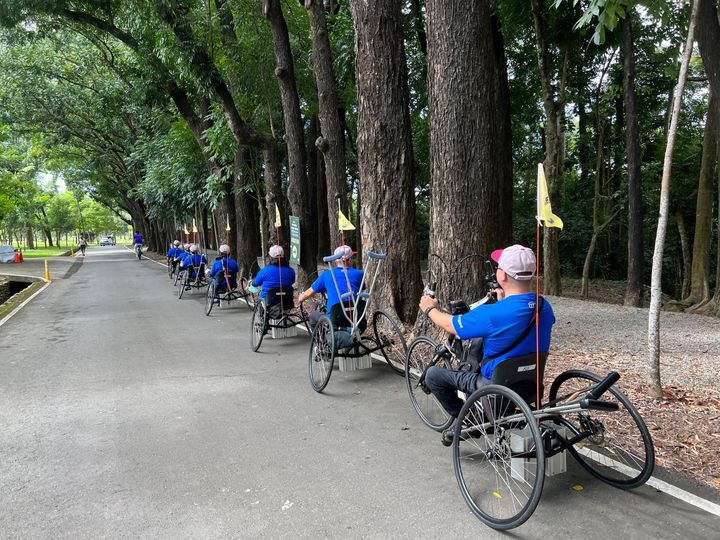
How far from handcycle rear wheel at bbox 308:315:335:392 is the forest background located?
73.6 inches

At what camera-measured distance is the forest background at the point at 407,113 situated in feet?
22.3

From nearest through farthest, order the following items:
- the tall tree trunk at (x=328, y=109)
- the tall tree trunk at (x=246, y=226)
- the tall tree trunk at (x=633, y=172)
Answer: the tall tree trunk at (x=328, y=109), the tall tree trunk at (x=633, y=172), the tall tree trunk at (x=246, y=226)

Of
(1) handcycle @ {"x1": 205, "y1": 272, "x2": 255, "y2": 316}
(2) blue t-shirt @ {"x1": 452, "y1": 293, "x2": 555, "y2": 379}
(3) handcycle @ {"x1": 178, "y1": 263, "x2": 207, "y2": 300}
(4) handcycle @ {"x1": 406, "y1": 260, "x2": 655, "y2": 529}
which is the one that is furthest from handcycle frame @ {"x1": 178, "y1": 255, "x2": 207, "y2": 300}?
(2) blue t-shirt @ {"x1": 452, "y1": 293, "x2": 555, "y2": 379}

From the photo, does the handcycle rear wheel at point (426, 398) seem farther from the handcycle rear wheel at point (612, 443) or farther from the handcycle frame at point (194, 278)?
the handcycle frame at point (194, 278)

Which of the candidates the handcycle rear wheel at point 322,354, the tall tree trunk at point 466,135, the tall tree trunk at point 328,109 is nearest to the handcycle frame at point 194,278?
the tall tree trunk at point 328,109

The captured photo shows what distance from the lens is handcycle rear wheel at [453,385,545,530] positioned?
3.14 metres

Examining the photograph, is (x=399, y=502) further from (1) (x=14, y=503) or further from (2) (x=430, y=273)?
(2) (x=430, y=273)

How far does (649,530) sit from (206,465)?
10.1 feet

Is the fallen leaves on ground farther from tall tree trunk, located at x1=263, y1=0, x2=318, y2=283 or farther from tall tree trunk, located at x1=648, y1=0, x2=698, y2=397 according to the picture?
tall tree trunk, located at x1=263, y1=0, x2=318, y2=283

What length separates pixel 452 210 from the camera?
265 inches

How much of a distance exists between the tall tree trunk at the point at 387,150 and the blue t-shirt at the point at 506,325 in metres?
4.96

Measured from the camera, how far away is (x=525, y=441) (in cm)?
319

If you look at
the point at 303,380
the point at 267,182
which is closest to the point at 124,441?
the point at 303,380

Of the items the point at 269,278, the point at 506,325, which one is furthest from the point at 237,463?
the point at 269,278
